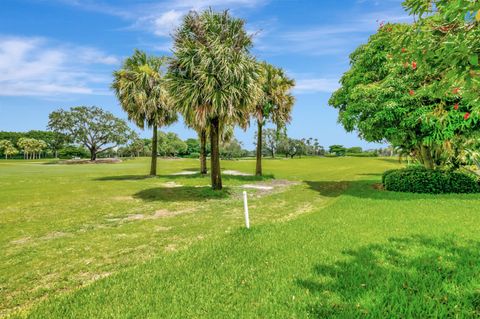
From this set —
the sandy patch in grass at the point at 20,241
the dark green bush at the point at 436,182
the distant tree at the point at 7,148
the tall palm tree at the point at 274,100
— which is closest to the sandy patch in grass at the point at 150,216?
the sandy patch in grass at the point at 20,241

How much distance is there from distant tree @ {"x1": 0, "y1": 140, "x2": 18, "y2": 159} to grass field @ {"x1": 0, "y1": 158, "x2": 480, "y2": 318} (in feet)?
408

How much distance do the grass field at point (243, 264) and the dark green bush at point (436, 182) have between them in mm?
3531

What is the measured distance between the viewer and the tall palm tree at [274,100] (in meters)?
28.9

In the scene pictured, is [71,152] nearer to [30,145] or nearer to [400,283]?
[30,145]

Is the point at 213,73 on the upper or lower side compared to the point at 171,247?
upper

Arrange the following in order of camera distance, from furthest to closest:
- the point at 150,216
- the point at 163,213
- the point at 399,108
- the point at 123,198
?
the point at 123,198
the point at 399,108
the point at 163,213
the point at 150,216

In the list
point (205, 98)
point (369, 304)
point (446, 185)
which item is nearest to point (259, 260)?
point (369, 304)

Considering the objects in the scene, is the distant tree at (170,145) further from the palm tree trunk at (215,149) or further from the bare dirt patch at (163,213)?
the bare dirt patch at (163,213)

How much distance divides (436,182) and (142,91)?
25.0 metres

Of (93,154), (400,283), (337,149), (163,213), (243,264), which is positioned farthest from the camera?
(337,149)

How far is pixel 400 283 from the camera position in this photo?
5.28 metres

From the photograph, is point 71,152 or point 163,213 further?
point 71,152

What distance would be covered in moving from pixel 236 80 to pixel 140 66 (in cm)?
1496

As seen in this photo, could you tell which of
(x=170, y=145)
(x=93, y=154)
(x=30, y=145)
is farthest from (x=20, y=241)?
(x=30, y=145)
